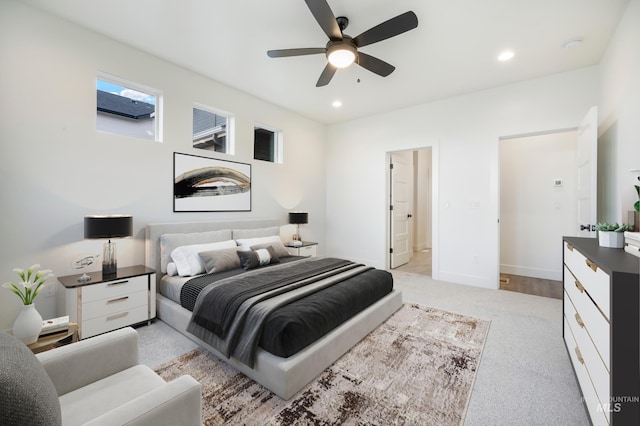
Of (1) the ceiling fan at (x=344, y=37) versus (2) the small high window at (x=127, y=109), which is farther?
(2) the small high window at (x=127, y=109)

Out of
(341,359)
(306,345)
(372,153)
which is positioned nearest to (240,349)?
(306,345)

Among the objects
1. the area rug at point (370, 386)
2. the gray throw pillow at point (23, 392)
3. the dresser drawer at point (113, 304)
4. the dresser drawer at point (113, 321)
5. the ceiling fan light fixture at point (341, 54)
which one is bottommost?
the area rug at point (370, 386)

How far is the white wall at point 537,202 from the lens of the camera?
4.42m

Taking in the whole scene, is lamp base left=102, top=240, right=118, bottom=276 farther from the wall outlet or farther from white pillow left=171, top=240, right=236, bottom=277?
white pillow left=171, top=240, right=236, bottom=277

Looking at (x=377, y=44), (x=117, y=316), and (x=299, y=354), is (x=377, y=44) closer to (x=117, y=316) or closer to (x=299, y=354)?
(x=299, y=354)

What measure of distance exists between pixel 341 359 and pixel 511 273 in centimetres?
424

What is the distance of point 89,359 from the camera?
1.33 metres

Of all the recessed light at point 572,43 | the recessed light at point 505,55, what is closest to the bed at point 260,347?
the recessed light at point 505,55

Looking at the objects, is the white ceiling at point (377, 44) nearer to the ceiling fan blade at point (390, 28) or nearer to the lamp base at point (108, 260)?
the ceiling fan blade at point (390, 28)

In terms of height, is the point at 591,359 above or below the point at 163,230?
below

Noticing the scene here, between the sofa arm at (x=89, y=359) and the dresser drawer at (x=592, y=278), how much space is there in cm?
227

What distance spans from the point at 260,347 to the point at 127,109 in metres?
3.16

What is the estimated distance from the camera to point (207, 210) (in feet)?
13.0

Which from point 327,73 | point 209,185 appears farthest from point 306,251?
point 327,73
